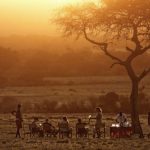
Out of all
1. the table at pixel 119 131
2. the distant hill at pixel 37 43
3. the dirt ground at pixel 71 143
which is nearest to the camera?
the dirt ground at pixel 71 143

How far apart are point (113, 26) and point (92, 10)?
4.72 feet

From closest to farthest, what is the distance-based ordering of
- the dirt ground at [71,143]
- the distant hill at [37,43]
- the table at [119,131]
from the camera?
1. the dirt ground at [71,143]
2. the table at [119,131]
3. the distant hill at [37,43]

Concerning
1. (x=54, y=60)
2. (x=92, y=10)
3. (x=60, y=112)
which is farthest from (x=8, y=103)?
(x=54, y=60)

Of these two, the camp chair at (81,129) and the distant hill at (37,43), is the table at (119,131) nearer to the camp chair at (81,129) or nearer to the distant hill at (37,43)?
the camp chair at (81,129)

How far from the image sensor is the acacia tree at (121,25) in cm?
3578

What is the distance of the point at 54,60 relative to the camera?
13225 cm

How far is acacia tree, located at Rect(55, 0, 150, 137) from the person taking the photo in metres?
35.8

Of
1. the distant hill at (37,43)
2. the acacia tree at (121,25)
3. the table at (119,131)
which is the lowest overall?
the table at (119,131)

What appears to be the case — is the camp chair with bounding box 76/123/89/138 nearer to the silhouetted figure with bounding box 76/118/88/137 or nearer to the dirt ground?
the silhouetted figure with bounding box 76/118/88/137

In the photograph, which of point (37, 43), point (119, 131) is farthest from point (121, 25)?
point (37, 43)

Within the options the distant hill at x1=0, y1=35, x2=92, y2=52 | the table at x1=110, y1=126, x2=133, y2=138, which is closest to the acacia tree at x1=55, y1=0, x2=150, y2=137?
the table at x1=110, y1=126, x2=133, y2=138

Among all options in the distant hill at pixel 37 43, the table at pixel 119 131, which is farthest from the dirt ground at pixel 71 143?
the distant hill at pixel 37 43

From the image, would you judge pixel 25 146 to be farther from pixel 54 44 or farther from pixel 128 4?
pixel 54 44

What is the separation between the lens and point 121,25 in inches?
1432
